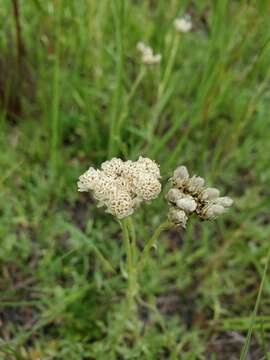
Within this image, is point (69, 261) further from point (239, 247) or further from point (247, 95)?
point (247, 95)

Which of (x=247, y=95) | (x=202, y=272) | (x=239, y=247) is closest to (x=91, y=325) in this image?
(x=202, y=272)

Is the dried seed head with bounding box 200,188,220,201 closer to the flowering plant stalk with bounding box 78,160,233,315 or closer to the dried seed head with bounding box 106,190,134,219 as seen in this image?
the flowering plant stalk with bounding box 78,160,233,315

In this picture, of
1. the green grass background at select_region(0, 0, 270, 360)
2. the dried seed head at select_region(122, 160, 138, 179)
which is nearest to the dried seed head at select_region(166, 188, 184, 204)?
the dried seed head at select_region(122, 160, 138, 179)

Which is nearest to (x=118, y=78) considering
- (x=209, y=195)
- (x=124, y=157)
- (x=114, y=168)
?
(x=124, y=157)

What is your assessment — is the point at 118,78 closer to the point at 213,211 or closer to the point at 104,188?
the point at 104,188

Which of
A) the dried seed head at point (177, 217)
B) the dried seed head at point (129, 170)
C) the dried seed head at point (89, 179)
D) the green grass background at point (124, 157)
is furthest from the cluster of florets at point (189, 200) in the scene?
the green grass background at point (124, 157)

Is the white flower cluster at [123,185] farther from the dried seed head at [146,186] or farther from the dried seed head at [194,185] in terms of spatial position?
the dried seed head at [194,185]
